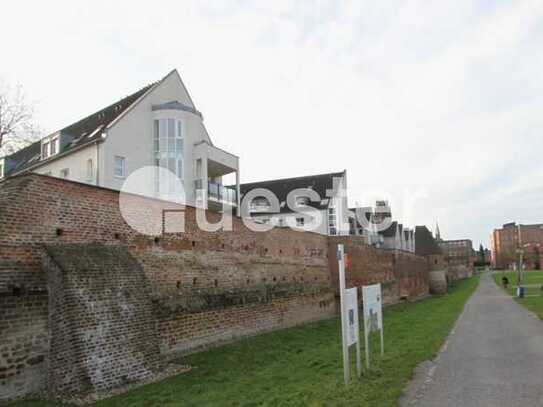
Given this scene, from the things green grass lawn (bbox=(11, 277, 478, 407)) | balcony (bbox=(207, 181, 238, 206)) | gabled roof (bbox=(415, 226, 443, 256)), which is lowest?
green grass lawn (bbox=(11, 277, 478, 407))

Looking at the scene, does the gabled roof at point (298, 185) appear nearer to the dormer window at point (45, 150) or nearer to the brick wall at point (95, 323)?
the dormer window at point (45, 150)

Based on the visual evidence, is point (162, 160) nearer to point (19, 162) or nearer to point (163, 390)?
point (19, 162)

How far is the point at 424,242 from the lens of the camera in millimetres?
73625

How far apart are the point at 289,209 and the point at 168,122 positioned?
63.4 feet

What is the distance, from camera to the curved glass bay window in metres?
27.0

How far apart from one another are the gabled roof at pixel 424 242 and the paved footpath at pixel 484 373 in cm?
5605

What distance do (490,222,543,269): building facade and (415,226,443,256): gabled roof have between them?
36.3 metres

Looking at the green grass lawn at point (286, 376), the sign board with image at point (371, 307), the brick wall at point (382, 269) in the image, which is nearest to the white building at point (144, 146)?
the brick wall at point (382, 269)

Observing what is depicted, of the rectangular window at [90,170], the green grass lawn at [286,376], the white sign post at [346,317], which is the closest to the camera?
the green grass lawn at [286,376]

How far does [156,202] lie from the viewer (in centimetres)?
1197

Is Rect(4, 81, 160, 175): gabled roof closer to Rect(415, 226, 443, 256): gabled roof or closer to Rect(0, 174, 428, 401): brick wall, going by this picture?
Rect(0, 174, 428, 401): brick wall

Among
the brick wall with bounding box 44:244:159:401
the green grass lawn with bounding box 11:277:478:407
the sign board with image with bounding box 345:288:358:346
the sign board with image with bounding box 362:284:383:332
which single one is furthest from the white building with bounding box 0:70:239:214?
the sign board with image with bounding box 345:288:358:346

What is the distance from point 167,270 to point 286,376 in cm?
441

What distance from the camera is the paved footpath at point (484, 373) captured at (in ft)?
22.5
